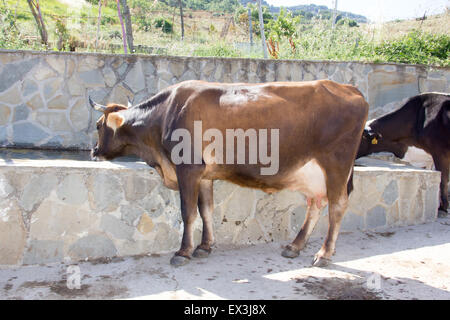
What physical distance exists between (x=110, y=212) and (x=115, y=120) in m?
0.98

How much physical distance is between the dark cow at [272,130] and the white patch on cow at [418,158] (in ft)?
11.0

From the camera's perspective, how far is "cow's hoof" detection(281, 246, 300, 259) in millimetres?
4750

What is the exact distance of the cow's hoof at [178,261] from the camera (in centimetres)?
437

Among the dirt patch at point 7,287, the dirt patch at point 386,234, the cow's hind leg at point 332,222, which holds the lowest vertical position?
the dirt patch at point 386,234

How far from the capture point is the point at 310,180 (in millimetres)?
4656

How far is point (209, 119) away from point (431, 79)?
6431mm

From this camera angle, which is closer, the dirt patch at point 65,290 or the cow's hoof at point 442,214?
the dirt patch at point 65,290

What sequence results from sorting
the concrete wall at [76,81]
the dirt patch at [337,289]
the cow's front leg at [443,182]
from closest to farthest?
the dirt patch at [337,289], the cow's front leg at [443,182], the concrete wall at [76,81]

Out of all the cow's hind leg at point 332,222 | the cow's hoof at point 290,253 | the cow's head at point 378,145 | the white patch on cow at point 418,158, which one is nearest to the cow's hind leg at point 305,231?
the cow's hoof at point 290,253

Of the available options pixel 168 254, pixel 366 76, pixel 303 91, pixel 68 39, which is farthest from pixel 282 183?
pixel 68 39

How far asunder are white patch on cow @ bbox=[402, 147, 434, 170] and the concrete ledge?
7.13ft

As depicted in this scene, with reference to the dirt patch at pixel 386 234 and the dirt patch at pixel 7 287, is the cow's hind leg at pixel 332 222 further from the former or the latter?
the dirt patch at pixel 7 287

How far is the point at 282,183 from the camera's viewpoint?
14.9ft

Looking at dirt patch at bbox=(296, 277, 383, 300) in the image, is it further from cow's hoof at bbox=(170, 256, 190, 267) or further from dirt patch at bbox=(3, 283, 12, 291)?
dirt patch at bbox=(3, 283, 12, 291)
